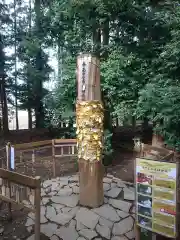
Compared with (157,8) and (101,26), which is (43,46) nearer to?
(101,26)

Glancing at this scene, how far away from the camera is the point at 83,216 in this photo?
12.5 ft

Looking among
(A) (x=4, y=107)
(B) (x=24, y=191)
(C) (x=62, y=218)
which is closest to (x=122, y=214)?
(C) (x=62, y=218)

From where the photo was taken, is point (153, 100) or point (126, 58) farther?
point (126, 58)

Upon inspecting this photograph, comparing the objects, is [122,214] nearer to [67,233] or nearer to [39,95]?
[67,233]

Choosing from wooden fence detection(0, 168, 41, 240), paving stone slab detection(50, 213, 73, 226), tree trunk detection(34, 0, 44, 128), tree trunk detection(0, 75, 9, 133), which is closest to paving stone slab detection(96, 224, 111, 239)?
paving stone slab detection(50, 213, 73, 226)

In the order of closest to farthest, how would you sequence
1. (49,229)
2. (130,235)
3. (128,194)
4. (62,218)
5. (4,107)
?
1. (130,235)
2. (49,229)
3. (62,218)
4. (128,194)
5. (4,107)

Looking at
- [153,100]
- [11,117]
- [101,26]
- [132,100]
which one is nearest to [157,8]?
[101,26]

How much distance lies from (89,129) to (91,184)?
3.36ft

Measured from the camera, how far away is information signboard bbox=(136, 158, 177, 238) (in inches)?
103

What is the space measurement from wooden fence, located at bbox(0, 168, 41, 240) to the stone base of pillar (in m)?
1.24

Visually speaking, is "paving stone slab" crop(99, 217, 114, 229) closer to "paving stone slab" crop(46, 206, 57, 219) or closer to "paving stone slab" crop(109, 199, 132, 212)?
"paving stone slab" crop(109, 199, 132, 212)

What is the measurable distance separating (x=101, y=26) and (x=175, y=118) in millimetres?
3957

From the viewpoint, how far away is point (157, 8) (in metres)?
6.91

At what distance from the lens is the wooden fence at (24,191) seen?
2.84 meters
